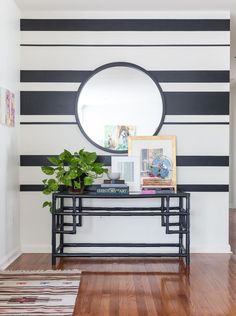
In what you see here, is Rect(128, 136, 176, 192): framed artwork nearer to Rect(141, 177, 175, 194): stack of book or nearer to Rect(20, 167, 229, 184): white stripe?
Rect(141, 177, 175, 194): stack of book

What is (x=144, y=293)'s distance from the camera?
2.77 meters

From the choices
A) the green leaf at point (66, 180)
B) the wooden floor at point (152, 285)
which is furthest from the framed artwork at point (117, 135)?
the wooden floor at point (152, 285)

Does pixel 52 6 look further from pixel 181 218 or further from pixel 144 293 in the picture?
pixel 144 293

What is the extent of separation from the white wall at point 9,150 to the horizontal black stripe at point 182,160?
4.9 inches

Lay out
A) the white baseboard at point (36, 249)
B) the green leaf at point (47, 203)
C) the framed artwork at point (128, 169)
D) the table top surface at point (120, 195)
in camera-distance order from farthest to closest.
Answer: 1. the white baseboard at point (36, 249)
2. the framed artwork at point (128, 169)
3. the green leaf at point (47, 203)
4. the table top surface at point (120, 195)

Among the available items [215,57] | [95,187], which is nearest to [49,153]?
[95,187]

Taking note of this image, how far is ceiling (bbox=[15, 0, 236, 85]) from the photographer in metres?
3.81

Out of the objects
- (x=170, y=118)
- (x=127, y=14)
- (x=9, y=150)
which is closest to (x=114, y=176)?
(x=170, y=118)

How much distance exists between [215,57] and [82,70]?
134 cm

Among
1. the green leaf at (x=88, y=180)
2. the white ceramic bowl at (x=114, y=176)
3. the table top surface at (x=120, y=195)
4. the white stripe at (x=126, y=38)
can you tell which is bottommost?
the table top surface at (x=120, y=195)

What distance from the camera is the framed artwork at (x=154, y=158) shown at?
3.97 m

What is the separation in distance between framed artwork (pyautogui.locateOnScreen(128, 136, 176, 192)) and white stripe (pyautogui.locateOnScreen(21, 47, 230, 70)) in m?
0.74

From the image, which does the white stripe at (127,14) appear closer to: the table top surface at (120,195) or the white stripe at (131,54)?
the white stripe at (131,54)

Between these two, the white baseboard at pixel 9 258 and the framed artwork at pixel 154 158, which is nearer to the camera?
the white baseboard at pixel 9 258
